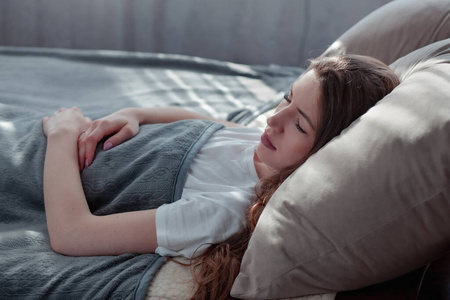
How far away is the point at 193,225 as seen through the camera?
0.87m

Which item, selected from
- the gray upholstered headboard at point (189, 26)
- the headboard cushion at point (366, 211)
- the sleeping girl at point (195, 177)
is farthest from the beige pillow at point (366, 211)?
the gray upholstered headboard at point (189, 26)

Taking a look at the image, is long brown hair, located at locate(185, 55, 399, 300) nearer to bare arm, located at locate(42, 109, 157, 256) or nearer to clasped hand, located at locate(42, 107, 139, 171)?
bare arm, located at locate(42, 109, 157, 256)

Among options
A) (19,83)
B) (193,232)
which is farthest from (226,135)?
(19,83)

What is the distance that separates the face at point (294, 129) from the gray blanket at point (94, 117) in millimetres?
190

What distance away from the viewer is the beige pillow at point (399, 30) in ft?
4.14

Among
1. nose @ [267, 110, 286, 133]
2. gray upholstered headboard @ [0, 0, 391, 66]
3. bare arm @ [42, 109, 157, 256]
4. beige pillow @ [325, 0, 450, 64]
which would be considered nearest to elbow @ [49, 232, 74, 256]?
bare arm @ [42, 109, 157, 256]

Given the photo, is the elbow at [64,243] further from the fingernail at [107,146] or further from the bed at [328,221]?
the fingernail at [107,146]

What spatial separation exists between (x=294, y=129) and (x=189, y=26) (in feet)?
5.57

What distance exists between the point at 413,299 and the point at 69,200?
2.01ft

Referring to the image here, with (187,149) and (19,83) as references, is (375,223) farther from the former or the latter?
(19,83)

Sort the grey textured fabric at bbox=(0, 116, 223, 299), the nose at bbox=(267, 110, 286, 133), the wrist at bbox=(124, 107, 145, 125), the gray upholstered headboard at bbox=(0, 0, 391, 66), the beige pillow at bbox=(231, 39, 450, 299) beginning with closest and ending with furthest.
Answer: the beige pillow at bbox=(231, 39, 450, 299) < the grey textured fabric at bbox=(0, 116, 223, 299) < the nose at bbox=(267, 110, 286, 133) < the wrist at bbox=(124, 107, 145, 125) < the gray upholstered headboard at bbox=(0, 0, 391, 66)

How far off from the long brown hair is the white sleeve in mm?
17

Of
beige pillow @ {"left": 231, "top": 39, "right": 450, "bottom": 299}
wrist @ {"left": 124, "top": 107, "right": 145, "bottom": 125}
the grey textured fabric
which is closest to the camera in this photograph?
beige pillow @ {"left": 231, "top": 39, "right": 450, "bottom": 299}

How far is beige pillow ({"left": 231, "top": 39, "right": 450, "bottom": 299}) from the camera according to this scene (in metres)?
0.67
